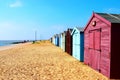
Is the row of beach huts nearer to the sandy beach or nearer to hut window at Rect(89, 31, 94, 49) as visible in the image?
hut window at Rect(89, 31, 94, 49)

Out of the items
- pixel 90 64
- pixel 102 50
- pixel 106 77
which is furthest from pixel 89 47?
pixel 106 77

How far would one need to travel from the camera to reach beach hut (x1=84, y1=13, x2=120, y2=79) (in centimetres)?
1010

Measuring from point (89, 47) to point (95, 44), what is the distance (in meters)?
1.54

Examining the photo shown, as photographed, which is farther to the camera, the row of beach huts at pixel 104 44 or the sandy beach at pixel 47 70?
the sandy beach at pixel 47 70

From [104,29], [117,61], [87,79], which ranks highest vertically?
[104,29]

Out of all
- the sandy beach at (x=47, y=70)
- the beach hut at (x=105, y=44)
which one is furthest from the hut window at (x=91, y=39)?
the sandy beach at (x=47, y=70)

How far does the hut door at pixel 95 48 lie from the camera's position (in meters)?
12.0

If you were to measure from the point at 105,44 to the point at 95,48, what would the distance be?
1864 mm

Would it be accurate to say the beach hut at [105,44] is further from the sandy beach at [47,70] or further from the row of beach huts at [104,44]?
the sandy beach at [47,70]

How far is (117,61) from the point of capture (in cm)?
1011

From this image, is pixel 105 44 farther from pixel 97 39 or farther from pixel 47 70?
pixel 47 70

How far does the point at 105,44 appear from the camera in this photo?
10781 mm

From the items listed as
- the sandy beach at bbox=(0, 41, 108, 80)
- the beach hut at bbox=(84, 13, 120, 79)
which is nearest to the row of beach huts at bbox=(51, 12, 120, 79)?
the beach hut at bbox=(84, 13, 120, 79)

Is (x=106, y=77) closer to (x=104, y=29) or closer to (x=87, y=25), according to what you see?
(x=104, y=29)
